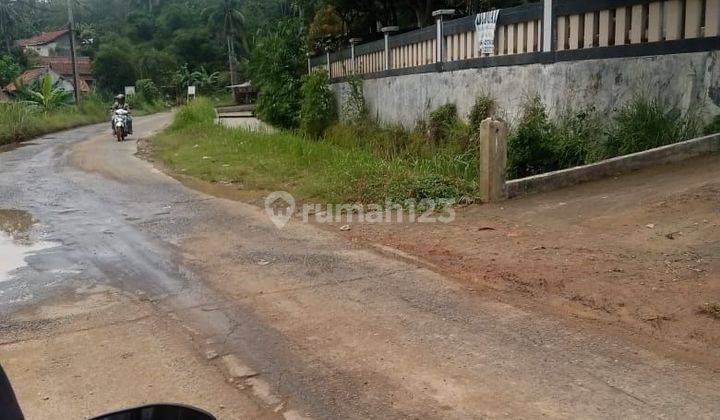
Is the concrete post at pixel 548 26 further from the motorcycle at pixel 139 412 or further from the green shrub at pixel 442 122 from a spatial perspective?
the motorcycle at pixel 139 412

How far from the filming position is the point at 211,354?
4145mm

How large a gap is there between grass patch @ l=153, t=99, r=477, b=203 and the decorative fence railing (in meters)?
1.81

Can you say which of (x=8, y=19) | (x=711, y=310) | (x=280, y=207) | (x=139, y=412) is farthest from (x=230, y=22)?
(x=139, y=412)

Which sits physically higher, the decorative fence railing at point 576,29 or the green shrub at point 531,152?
the decorative fence railing at point 576,29

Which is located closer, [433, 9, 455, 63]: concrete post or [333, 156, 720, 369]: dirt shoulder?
[333, 156, 720, 369]: dirt shoulder

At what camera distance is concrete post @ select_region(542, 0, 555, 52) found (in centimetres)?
938

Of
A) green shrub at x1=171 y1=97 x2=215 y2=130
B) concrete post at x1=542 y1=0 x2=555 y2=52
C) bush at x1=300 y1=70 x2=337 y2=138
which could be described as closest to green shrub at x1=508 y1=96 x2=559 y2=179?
concrete post at x1=542 y1=0 x2=555 y2=52

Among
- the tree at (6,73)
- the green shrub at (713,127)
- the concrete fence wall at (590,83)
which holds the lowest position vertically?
the green shrub at (713,127)

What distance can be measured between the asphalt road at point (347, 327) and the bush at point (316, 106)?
9.65m

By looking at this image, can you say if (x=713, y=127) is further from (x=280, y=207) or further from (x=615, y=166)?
(x=280, y=207)

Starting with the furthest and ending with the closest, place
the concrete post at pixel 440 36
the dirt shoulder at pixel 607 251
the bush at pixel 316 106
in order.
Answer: the bush at pixel 316 106 → the concrete post at pixel 440 36 → the dirt shoulder at pixel 607 251

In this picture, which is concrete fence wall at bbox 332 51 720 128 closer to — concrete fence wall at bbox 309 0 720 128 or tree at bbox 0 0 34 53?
concrete fence wall at bbox 309 0 720 128

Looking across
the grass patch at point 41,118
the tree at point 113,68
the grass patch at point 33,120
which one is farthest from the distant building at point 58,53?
the grass patch at point 33,120

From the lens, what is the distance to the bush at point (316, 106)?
1762 cm
